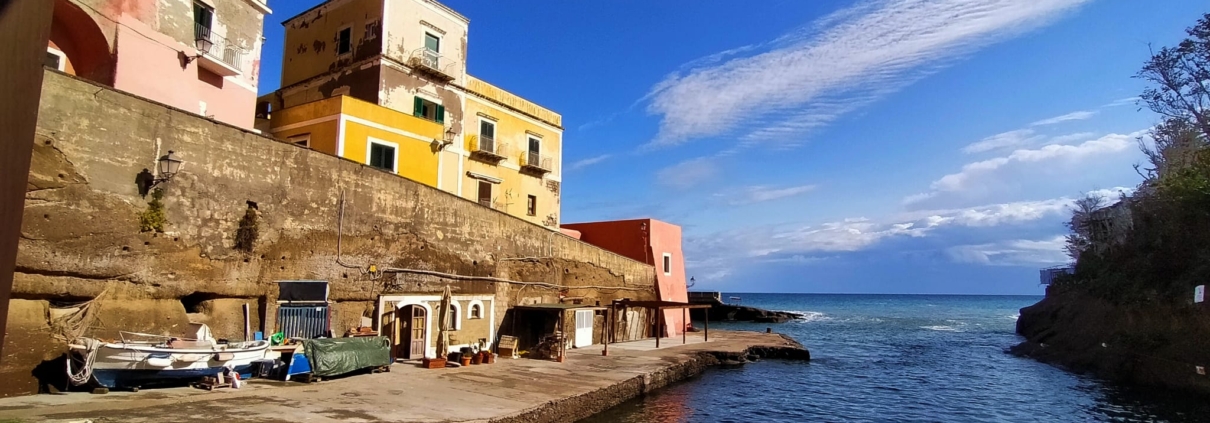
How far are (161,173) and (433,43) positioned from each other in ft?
43.8

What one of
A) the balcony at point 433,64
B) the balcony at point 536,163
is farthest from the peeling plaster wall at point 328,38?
the balcony at point 536,163

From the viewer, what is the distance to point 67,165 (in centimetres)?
1023

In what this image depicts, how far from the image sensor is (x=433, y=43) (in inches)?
928

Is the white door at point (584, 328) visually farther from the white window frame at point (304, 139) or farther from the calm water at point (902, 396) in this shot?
the white window frame at point (304, 139)

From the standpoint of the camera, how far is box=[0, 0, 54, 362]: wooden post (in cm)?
232

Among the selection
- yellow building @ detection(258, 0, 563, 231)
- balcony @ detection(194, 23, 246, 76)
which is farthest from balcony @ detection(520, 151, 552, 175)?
balcony @ detection(194, 23, 246, 76)

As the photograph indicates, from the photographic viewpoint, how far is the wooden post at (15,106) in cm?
232

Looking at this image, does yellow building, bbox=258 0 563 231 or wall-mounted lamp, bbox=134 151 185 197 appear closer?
wall-mounted lamp, bbox=134 151 185 197

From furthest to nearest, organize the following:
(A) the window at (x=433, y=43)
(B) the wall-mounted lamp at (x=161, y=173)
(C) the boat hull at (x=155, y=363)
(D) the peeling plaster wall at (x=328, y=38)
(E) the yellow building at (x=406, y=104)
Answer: (A) the window at (x=433, y=43), (D) the peeling plaster wall at (x=328, y=38), (E) the yellow building at (x=406, y=104), (B) the wall-mounted lamp at (x=161, y=173), (C) the boat hull at (x=155, y=363)

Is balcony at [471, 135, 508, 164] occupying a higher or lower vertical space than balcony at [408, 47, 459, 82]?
lower

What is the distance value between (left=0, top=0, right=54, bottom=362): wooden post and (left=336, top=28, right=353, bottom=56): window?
21785 mm

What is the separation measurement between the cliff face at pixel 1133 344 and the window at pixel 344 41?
28070mm

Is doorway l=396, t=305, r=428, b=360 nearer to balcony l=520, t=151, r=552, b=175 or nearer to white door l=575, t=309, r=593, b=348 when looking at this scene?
white door l=575, t=309, r=593, b=348

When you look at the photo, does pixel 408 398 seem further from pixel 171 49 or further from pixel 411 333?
pixel 171 49
